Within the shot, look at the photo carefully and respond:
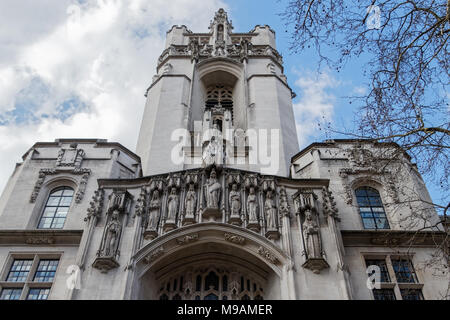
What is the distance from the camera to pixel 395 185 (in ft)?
69.3

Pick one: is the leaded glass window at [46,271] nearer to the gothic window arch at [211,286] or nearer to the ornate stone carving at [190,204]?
the gothic window arch at [211,286]

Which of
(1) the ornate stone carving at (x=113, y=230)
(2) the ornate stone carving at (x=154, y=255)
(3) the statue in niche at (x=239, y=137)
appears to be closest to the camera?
(1) the ornate stone carving at (x=113, y=230)

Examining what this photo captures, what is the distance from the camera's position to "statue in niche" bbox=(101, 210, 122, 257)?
16625 mm

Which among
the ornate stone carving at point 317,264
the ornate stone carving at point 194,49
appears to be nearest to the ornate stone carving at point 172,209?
the ornate stone carving at point 317,264

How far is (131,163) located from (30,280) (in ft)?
26.3

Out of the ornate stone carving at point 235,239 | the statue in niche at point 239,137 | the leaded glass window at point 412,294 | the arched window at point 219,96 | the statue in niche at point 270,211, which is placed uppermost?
the arched window at point 219,96

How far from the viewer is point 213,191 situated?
18391mm

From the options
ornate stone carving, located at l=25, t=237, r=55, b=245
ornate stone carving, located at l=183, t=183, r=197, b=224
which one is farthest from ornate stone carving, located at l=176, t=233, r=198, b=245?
ornate stone carving, located at l=25, t=237, r=55, b=245

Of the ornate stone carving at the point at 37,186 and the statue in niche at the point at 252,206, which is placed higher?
the ornate stone carving at the point at 37,186

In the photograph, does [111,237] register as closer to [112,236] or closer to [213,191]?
[112,236]

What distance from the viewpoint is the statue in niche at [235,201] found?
59.0 ft

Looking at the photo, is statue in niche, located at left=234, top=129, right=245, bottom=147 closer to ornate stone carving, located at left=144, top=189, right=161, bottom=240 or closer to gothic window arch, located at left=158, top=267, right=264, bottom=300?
ornate stone carving, located at left=144, top=189, right=161, bottom=240

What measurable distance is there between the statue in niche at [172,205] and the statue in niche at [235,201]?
6.82 ft
